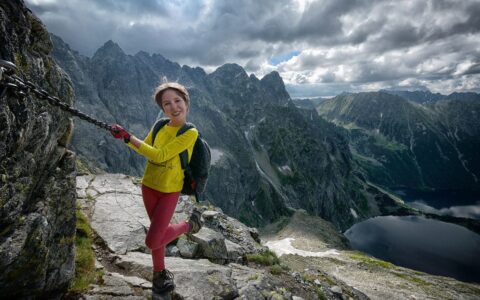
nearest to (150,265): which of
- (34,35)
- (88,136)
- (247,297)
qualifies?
(247,297)

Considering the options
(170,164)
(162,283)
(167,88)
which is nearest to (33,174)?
(170,164)

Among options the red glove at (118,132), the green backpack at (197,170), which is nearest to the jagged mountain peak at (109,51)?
the green backpack at (197,170)

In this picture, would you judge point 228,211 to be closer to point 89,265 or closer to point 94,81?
point 94,81

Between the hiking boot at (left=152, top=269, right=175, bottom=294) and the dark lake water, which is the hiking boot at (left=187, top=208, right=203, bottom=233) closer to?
the hiking boot at (left=152, top=269, right=175, bottom=294)

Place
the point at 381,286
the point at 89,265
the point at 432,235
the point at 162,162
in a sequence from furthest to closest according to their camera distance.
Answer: the point at 432,235 < the point at 381,286 < the point at 89,265 < the point at 162,162

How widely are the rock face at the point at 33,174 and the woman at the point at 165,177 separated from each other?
6.08ft

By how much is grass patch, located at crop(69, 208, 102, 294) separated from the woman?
1.59 m

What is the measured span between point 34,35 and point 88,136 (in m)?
129

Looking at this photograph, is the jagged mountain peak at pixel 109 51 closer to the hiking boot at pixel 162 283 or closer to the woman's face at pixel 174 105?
the woman's face at pixel 174 105

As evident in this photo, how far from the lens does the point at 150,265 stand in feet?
29.1

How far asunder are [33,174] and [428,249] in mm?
208470

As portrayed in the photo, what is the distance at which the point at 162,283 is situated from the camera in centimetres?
705

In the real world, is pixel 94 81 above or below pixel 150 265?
above

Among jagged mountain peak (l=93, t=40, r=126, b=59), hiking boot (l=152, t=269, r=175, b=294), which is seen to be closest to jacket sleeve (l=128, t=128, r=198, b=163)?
hiking boot (l=152, t=269, r=175, b=294)
